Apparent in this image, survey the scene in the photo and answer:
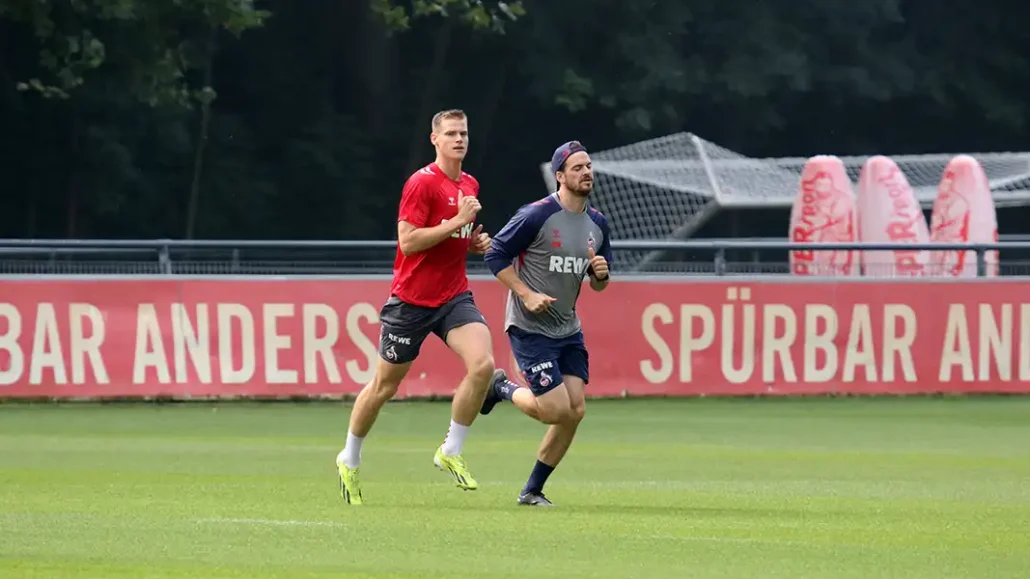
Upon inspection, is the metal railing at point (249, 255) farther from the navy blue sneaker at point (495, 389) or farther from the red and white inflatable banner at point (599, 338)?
the navy blue sneaker at point (495, 389)

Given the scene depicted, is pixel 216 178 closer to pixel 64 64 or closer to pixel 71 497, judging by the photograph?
pixel 64 64

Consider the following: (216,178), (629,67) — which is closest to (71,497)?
(216,178)

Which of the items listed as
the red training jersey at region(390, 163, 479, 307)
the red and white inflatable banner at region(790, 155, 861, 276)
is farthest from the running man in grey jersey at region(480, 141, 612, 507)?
the red and white inflatable banner at region(790, 155, 861, 276)

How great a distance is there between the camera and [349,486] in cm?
1095

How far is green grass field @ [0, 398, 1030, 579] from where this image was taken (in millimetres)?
8438

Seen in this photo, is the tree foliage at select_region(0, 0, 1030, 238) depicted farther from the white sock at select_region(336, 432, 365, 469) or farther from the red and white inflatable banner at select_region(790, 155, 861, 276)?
the white sock at select_region(336, 432, 365, 469)

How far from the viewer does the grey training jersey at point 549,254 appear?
36.1 ft

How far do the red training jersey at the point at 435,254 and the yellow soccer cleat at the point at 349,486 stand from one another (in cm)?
95

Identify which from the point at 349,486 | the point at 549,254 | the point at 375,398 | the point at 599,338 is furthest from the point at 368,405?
the point at 599,338

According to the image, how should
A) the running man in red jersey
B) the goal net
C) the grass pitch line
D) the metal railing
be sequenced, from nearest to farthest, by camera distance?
the grass pitch line
the running man in red jersey
the metal railing
the goal net

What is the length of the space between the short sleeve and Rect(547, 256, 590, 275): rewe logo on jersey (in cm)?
69

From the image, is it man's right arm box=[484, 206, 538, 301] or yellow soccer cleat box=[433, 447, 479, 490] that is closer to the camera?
man's right arm box=[484, 206, 538, 301]

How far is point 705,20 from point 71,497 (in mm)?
36718

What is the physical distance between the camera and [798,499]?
11.3 m
